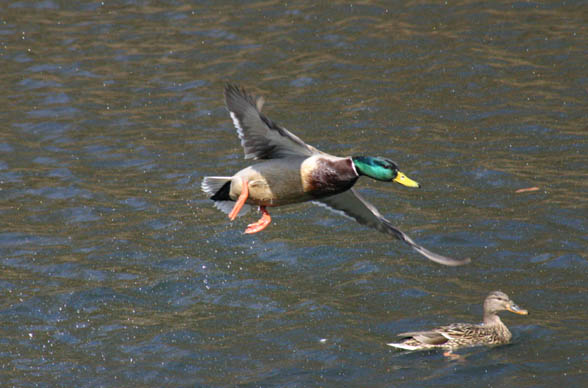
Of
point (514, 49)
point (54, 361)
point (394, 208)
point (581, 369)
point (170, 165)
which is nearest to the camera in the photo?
point (581, 369)

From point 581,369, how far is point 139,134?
26.8ft

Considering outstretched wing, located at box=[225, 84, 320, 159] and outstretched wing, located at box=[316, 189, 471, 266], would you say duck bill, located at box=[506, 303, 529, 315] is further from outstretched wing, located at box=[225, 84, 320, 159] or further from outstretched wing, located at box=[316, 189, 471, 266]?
outstretched wing, located at box=[225, 84, 320, 159]

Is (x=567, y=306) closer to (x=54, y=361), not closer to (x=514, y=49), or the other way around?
(x=54, y=361)

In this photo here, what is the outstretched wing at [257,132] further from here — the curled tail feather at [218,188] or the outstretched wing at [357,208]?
the outstretched wing at [357,208]

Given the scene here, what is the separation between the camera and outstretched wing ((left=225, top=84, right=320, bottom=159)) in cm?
806

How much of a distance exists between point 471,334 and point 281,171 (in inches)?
127

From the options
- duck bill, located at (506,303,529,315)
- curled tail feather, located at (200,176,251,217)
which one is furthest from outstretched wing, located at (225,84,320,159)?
duck bill, located at (506,303,529,315)

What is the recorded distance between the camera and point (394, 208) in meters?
13.3

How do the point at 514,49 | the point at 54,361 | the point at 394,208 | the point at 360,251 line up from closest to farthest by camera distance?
the point at 54,361 < the point at 360,251 < the point at 394,208 < the point at 514,49

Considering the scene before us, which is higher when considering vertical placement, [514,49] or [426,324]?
[514,49]

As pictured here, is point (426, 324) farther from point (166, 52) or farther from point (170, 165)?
point (166, 52)

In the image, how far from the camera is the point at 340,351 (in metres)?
10.1

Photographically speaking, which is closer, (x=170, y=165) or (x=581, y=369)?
(x=581, y=369)

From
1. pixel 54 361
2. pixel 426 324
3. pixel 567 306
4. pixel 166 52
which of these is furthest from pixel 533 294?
pixel 166 52
